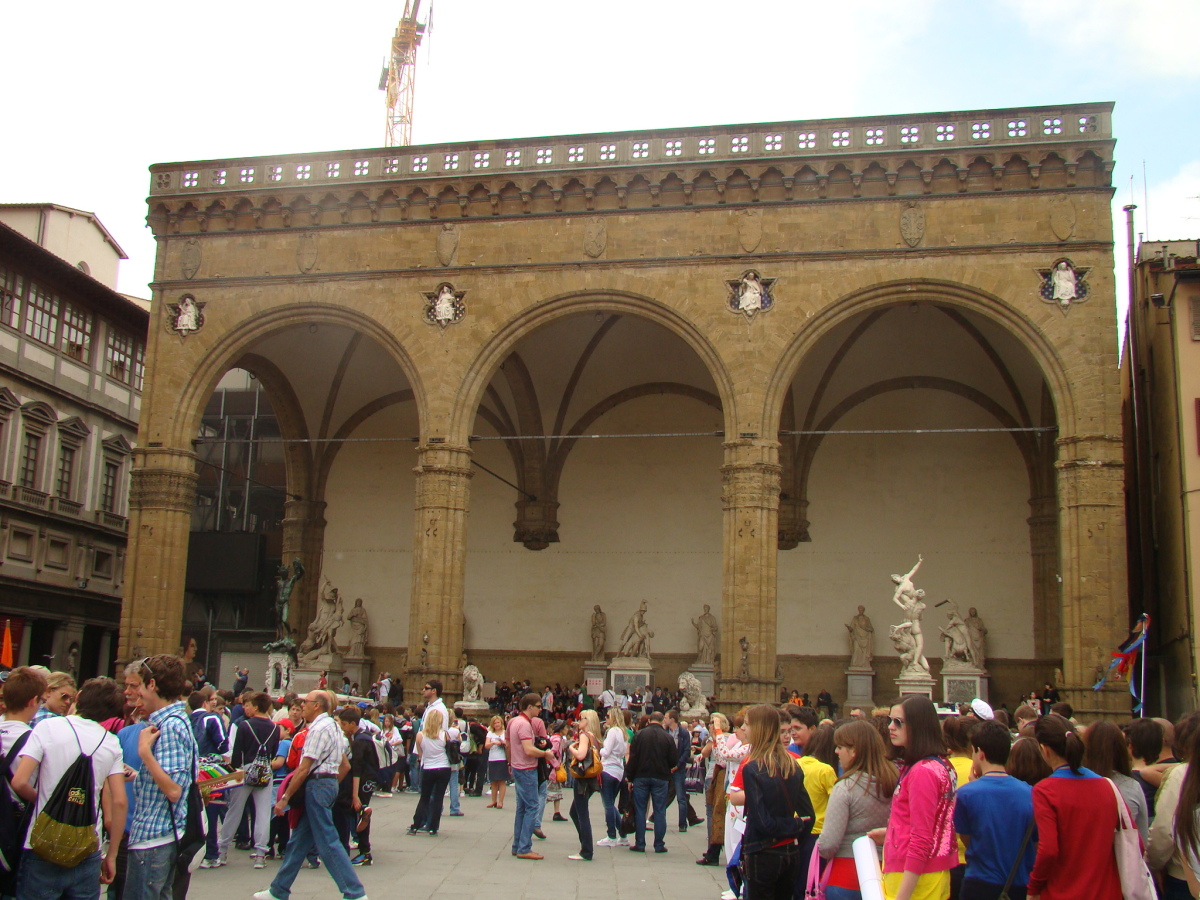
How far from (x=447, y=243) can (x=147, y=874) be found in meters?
19.3

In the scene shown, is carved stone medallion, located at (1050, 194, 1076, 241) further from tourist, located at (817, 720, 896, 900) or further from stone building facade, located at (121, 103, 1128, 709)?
tourist, located at (817, 720, 896, 900)

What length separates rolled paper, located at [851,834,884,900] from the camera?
437 centimetres

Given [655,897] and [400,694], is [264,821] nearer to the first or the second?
[655,897]

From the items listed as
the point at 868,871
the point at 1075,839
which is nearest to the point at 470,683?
the point at 1075,839

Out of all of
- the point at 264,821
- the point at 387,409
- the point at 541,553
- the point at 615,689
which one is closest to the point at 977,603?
the point at 615,689

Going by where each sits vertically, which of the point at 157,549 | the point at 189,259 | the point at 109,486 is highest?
the point at 189,259

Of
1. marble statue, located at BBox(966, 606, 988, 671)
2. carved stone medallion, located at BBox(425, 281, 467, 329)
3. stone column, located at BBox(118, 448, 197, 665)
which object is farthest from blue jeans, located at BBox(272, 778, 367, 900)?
marble statue, located at BBox(966, 606, 988, 671)

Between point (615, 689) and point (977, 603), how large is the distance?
850 centimetres

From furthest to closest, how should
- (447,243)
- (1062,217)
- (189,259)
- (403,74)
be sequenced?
(403,74) → (189,259) → (447,243) → (1062,217)

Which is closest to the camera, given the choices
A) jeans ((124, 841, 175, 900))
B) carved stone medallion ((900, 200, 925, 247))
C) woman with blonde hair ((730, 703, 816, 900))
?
jeans ((124, 841, 175, 900))

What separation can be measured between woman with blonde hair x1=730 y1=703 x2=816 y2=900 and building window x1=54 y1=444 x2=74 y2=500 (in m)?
30.1

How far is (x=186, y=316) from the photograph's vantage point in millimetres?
25266

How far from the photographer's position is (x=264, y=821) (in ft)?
36.3

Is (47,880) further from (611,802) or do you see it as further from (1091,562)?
(1091,562)
